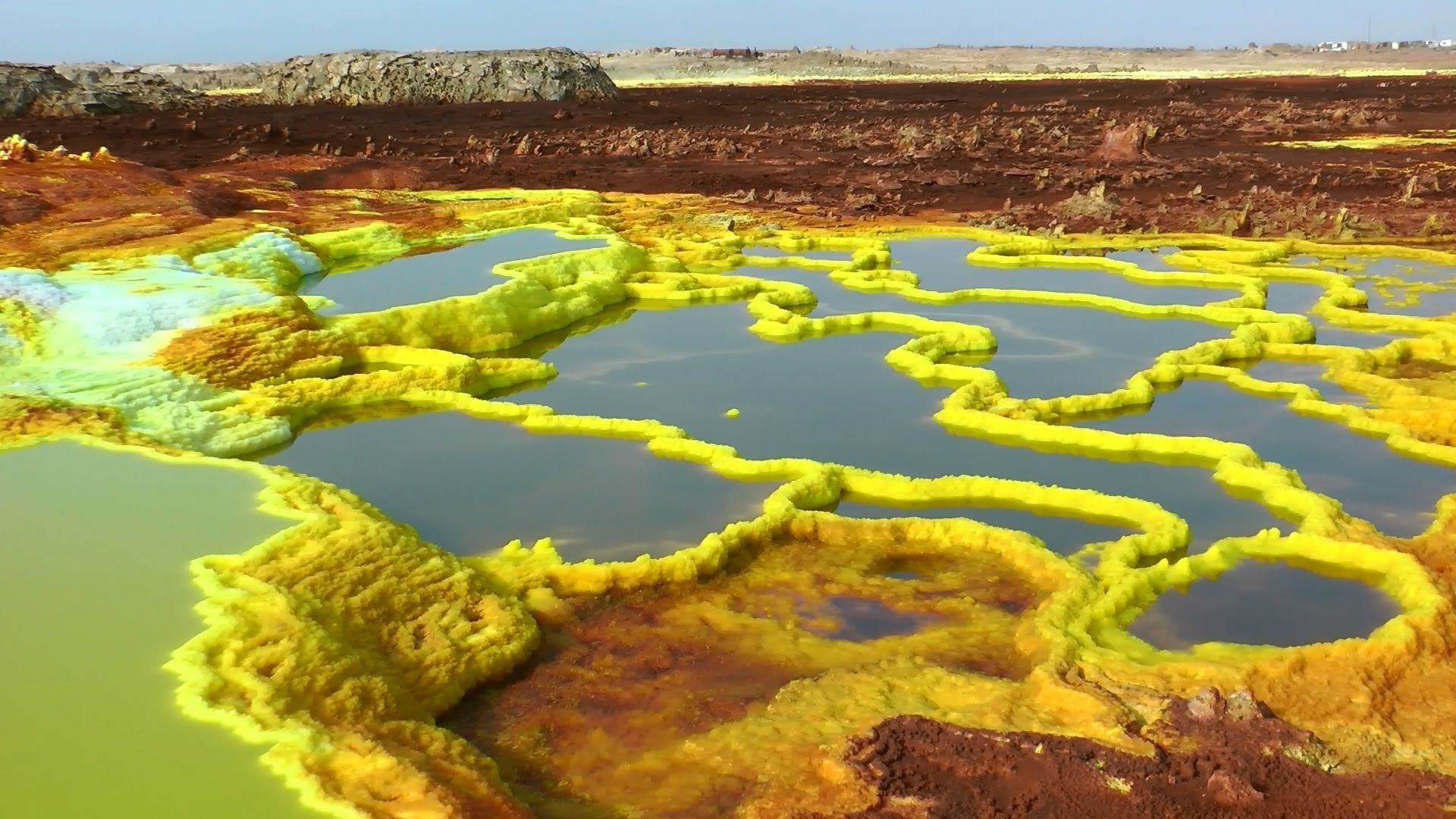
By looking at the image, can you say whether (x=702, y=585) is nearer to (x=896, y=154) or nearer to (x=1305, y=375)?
(x=1305, y=375)

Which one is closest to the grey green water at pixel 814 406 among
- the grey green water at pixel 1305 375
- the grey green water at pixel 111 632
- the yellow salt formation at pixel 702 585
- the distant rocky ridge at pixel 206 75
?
the yellow salt formation at pixel 702 585

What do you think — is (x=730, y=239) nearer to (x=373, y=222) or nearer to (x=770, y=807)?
(x=373, y=222)

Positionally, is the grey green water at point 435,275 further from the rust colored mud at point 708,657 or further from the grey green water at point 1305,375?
the grey green water at point 1305,375

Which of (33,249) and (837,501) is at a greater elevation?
(33,249)

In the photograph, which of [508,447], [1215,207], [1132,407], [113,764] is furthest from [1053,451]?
[1215,207]

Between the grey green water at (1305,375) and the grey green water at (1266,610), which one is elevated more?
the grey green water at (1266,610)
